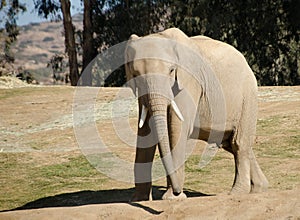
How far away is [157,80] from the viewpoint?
8.34 m

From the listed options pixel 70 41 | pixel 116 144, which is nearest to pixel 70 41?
pixel 70 41

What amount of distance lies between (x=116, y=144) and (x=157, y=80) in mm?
7365

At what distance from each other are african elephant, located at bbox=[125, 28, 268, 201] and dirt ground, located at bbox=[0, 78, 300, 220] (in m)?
0.45

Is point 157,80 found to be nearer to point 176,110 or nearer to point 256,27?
point 176,110

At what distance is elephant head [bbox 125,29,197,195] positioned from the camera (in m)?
8.22

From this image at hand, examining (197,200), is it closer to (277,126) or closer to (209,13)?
(277,126)

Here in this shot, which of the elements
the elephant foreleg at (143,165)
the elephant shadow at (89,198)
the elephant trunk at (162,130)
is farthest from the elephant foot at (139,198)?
the elephant shadow at (89,198)

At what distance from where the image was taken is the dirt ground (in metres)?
7.84

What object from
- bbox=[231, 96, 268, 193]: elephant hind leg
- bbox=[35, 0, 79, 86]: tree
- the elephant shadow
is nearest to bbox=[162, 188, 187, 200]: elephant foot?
bbox=[231, 96, 268, 193]: elephant hind leg

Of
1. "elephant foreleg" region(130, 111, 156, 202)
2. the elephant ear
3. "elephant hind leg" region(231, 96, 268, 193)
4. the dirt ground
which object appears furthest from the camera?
"elephant hind leg" region(231, 96, 268, 193)

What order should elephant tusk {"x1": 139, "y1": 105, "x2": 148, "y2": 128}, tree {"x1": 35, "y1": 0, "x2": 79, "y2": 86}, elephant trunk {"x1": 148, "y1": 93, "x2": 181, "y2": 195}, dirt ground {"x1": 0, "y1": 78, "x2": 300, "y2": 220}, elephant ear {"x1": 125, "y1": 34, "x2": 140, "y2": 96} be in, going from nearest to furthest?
dirt ground {"x1": 0, "y1": 78, "x2": 300, "y2": 220} < elephant trunk {"x1": 148, "y1": 93, "x2": 181, "y2": 195} < elephant tusk {"x1": 139, "y1": 105, "x2": 148, "y2": 128} < elephant ear {"x1": 125, "y1": 34, "x2": 140, "y2": 96} < tree {"x1": 35, "y1": 0, "x2": 79, "y2": 86}

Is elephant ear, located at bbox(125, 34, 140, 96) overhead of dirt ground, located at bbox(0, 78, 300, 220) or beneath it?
overhead

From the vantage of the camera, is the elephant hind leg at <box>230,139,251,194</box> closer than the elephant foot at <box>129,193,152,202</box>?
No

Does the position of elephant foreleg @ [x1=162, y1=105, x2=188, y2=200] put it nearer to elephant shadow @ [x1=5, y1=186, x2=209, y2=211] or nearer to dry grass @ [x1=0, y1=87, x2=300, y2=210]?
elephant shadow @ [x1=5, y1=186, x2=209, y2=211]
